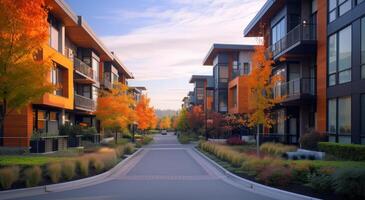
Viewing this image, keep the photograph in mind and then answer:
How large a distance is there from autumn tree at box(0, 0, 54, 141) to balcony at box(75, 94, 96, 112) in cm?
2313

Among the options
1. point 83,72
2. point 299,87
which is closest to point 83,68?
point 83,72

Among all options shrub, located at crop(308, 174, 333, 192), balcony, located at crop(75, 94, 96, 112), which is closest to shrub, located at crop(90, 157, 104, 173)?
shrub, located at crop(308, 174, 333, 192)

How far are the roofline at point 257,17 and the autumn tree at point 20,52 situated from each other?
19924 millimetres

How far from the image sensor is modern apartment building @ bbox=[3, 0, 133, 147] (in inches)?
1056

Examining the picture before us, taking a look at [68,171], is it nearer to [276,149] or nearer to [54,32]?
[276,149]

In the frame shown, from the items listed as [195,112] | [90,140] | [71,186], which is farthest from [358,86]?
[195,112]

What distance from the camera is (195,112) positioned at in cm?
Result: 6309

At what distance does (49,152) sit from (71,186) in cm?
1383

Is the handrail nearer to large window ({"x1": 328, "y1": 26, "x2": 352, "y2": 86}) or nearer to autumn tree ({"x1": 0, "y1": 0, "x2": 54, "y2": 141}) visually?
large window ({"x1": 328, "y1": 26, "x2": 352, "y2": 86})

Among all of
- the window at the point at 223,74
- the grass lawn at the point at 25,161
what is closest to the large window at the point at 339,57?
the grass lawn at the point at 25,161

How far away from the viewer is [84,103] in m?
41.2

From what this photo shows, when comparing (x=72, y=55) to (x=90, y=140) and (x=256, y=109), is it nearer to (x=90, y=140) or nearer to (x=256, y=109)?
(x=90, y=140)

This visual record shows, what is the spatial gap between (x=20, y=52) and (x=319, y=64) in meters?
17.8

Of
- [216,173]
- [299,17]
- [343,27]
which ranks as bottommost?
[216,173]
